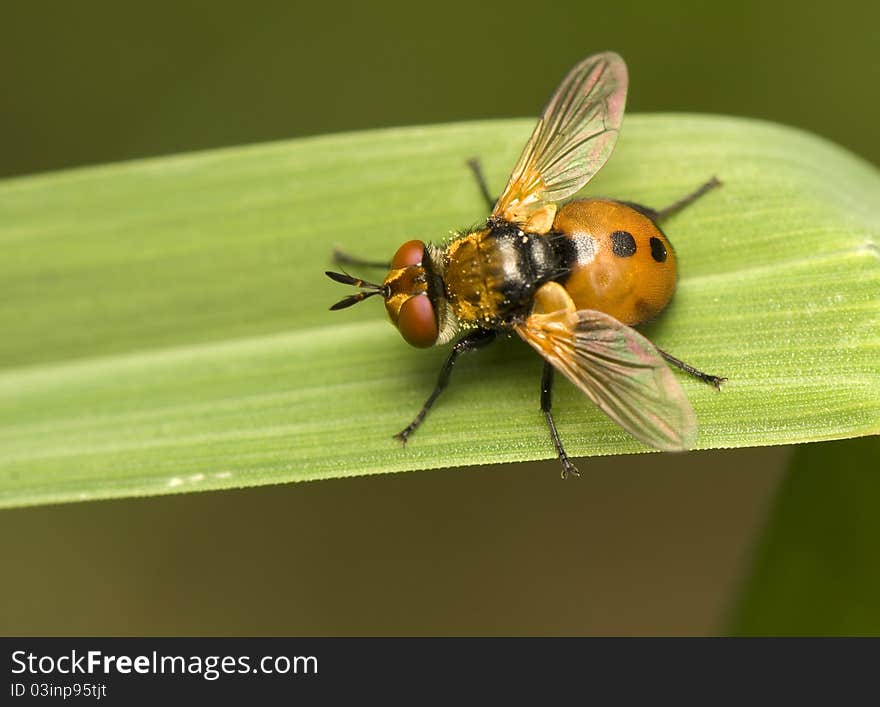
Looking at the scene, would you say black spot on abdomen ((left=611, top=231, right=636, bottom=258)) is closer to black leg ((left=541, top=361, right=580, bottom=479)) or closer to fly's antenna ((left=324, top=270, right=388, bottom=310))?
black leg ((left=541, top=361, right=580, bottom=479))

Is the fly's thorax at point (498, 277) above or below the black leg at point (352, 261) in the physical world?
below

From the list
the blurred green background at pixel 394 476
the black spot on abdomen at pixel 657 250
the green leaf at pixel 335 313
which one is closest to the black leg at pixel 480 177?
Result: the green leaf at pixel 335 313

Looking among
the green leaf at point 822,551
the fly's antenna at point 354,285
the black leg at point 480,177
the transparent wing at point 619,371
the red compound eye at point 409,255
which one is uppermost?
the black leg at point 480,177

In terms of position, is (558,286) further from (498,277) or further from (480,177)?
(480,177)

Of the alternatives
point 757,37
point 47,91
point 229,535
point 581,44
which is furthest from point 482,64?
point 229,535

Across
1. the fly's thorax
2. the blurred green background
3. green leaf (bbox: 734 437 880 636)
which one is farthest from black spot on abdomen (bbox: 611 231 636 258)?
the blurred green background

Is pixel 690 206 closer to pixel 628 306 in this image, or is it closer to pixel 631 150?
pixel 631 150

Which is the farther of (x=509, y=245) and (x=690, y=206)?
(x=690, y=206)

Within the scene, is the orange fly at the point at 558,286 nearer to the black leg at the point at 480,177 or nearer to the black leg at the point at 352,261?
the black leg at the point at 480,177
